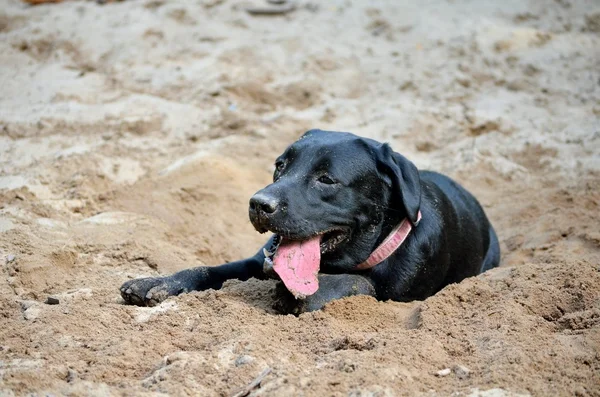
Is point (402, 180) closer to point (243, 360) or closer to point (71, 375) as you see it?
point (243, 360)

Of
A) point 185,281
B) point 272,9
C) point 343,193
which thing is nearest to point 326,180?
point 343,193

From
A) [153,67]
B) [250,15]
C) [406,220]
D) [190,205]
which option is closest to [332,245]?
[406,220]

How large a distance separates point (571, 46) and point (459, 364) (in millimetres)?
6461

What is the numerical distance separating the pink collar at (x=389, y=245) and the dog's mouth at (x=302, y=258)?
0.20 m

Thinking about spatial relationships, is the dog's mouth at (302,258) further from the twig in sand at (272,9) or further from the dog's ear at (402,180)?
the twig in sand at (272,9)

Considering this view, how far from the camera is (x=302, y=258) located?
4316 millimetres

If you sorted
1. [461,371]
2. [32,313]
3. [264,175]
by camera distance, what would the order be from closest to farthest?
[461,371] → [32,313] → [264,175]

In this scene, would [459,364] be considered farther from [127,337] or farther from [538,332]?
[127,337]

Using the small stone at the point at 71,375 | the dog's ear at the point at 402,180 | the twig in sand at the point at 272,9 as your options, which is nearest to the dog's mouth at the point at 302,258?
the dog's ear at the point at 402,180

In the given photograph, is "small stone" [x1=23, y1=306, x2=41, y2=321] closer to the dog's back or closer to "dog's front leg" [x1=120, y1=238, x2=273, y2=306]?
"dog's front leg" [x1=120, y1=238, x2=273, y2=306]

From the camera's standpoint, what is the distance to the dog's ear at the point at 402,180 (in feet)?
14.7

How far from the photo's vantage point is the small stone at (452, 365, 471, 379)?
11.1 feet

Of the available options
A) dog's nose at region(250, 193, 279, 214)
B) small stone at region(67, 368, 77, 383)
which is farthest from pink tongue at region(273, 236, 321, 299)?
small stone at region(67, 368, 77, 383)

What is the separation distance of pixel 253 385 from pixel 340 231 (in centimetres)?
141
